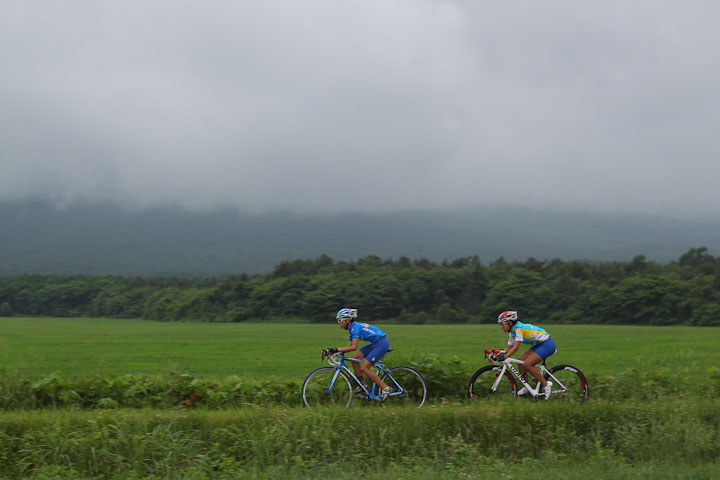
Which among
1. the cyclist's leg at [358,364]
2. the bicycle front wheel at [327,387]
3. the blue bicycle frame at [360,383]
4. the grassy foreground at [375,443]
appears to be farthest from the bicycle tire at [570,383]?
the bicycle front wheel at [327,387]

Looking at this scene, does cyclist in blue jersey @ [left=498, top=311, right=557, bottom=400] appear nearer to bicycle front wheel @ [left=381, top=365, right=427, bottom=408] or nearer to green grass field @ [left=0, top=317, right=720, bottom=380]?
bicycle front wheel @ [left=381, top=365, right=427, bottom=408]

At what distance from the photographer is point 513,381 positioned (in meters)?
12.0

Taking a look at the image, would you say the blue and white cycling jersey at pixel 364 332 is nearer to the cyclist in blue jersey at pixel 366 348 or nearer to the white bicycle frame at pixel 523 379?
the cyclist in blue jersey at pixel 366 348

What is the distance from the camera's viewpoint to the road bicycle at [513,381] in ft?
38.9

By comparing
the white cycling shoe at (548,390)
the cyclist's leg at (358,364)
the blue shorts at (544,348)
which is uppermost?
the blue shorts at (544,348)

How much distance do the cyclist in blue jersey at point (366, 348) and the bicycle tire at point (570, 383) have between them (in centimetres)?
309

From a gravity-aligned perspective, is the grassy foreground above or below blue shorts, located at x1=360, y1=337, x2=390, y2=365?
below

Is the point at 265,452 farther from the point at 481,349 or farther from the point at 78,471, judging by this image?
the point at 481,349

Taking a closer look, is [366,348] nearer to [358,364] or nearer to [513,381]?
[358,364]

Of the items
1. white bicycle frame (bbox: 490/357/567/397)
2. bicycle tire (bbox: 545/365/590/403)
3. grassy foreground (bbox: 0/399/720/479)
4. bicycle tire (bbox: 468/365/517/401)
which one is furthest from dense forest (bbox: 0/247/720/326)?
grassy foreground (bbox: 0/399/720/479)

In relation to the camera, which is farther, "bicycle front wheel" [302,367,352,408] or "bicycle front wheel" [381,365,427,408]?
"bicycle front wheel" [381,365,427,408]

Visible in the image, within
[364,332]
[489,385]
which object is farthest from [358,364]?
[489,385]

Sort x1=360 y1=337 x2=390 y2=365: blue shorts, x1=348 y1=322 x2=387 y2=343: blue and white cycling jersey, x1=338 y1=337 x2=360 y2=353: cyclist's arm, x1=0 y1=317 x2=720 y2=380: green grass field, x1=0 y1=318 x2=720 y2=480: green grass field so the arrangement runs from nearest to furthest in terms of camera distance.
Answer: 1. x1=0 y1=318 x2=720 y2=480: green grass field
2. x1=338 y1=337 x2=360 y2=353: cyclist's arm
3. x1=348 y1=322 x2=387 y2=343: blue and white cycling jersey
4. x1=360 y1=337 x2=390 y2=365: blue shorts
5. x1=0 y1=317 x2=720 y2=380: green grass field

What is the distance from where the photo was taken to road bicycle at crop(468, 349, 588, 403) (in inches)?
467
